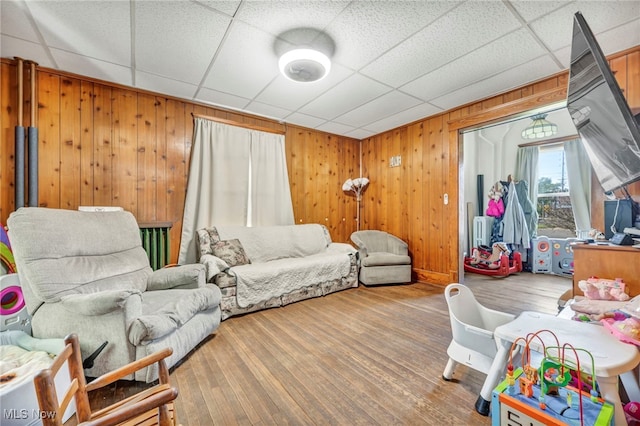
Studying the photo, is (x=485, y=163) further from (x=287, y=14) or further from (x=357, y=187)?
(x=287, y=14)

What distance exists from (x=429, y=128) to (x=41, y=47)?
436cm

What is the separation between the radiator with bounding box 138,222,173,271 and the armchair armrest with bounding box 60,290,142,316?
4.69 feet

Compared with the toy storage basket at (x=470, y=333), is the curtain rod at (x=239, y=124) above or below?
above

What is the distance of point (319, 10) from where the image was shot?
1.79 metres

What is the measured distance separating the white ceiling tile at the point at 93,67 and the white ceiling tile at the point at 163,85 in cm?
10

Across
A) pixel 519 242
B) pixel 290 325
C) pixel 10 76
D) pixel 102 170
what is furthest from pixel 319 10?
pixel 519 242

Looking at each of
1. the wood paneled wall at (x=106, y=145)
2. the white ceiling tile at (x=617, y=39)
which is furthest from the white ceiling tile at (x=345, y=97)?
the white ceiling tile at (x=617, y=39)

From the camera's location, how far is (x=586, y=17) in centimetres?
191

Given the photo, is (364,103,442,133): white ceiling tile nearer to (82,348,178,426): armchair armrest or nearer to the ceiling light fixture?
the ceiling light fixture

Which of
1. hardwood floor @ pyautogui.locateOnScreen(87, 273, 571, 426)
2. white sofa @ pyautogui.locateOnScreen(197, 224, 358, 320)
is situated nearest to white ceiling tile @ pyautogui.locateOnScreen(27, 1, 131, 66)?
white sofa @ pyautogui.locateOnScreen(197, 224, 358, 320)

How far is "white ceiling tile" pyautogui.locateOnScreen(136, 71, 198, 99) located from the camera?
2688 millimetres

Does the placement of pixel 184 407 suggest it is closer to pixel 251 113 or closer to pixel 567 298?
pixel 567 298

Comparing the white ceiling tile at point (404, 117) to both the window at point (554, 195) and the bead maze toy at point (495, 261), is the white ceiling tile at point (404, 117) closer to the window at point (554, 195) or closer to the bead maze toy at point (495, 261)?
the bead maze toy at point (495, 261)

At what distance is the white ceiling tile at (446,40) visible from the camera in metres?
1.84
